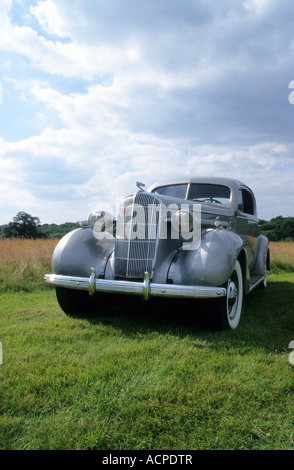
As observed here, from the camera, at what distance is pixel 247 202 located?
5266 millimetres

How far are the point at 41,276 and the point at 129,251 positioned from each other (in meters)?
3.80

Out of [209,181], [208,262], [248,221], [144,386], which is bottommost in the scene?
[144,386]

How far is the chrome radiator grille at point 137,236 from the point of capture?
326 centimetres

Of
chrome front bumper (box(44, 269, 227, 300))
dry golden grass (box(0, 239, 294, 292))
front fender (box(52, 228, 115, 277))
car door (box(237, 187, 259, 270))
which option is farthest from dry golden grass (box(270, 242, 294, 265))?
chrome front bumper (box(44, 269, 227, 300))

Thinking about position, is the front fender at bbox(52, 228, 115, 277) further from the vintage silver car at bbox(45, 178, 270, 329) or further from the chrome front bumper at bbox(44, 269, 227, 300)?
the chrome front bumper at bbox(44, 269, 227, 300)

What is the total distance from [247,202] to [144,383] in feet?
12.8

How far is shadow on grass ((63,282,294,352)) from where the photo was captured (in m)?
3.06

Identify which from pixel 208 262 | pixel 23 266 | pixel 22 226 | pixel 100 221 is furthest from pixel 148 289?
pixel 22 226

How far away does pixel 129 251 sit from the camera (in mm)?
3328

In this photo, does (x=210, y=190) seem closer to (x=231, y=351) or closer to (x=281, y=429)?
(x=231, y=351)

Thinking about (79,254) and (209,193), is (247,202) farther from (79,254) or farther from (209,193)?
(79,254)

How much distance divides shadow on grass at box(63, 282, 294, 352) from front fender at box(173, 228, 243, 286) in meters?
0.29

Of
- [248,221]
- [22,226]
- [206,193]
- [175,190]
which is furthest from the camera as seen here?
[22,226]

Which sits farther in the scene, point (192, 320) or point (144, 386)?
point (192, 320)
